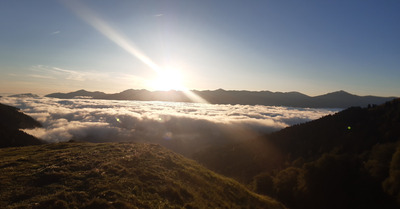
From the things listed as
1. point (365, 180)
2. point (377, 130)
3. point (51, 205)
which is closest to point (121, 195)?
point (51, 205)

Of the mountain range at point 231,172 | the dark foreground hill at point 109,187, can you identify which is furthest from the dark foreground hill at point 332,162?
the dark foreground hill at point 109,187

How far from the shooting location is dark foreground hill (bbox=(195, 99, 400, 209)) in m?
70.0

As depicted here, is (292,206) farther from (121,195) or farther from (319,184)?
(121,195)

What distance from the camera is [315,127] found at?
563 ft

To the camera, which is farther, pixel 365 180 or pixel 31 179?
pixel 365 180

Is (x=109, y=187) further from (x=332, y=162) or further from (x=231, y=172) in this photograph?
(x=231, y=172)

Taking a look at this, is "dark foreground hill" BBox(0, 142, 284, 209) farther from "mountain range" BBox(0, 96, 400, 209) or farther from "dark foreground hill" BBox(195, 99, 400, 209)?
"dark foreground hill" BBox(195, 99, 400, 209)

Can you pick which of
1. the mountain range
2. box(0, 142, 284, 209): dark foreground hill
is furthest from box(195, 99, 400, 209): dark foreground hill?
box(0, 142, 284, 209): dark foreground hill

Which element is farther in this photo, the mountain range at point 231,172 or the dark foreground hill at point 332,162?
the dark foreground hill at point 332,162

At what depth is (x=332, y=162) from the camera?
81.1m

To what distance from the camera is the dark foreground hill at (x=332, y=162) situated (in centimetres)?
7000

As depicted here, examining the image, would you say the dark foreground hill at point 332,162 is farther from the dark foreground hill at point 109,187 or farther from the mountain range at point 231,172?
the dark foreground hill at point 109,187

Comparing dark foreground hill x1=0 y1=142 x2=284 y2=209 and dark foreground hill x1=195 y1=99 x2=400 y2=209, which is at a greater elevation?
dark foreground hill x1=0 y1=142 x2=284 y2=209

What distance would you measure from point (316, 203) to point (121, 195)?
80047mm
